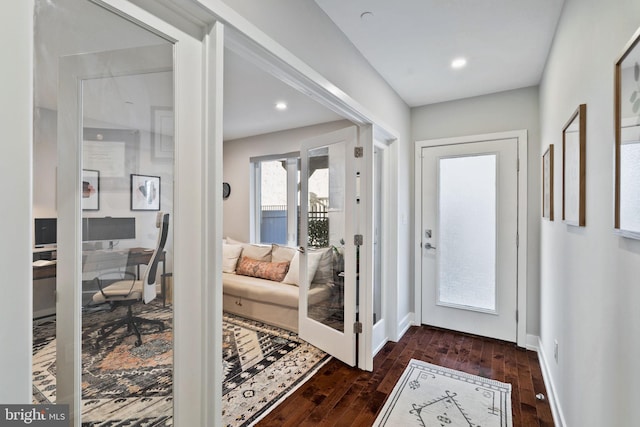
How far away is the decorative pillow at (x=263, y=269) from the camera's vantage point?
157 inches

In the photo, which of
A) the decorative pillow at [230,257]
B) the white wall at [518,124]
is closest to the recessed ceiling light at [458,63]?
the white wall at [518,124]

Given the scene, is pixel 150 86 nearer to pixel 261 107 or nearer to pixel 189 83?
pixel 189 83

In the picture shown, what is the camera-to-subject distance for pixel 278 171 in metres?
4.90

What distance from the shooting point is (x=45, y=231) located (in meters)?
0.85

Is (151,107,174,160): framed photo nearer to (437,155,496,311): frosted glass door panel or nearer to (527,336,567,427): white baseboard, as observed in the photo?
(527,336,567,427): white baseboard

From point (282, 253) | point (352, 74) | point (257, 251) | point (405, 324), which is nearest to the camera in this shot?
point (352, 74)

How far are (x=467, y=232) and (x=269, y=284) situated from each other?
2.33 metres

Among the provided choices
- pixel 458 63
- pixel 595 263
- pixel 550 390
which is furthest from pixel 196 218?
pixel 550 390

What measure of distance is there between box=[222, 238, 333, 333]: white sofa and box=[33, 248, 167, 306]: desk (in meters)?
1.88

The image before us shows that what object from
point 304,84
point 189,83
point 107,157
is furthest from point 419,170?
point 107,157

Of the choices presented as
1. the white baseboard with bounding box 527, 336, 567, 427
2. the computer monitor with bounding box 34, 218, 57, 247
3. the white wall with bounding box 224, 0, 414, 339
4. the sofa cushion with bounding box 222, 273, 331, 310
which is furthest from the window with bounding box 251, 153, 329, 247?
the computer monitor with bounding box 34, 218, 57, 247

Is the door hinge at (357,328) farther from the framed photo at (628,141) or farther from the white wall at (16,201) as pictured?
the white wall at (16,201)

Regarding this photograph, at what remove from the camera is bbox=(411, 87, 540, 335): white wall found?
3.02 meters

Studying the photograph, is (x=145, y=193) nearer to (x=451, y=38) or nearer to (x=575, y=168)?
(x=575, y=168)
